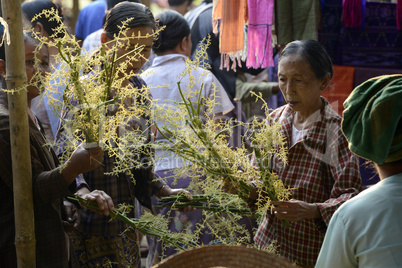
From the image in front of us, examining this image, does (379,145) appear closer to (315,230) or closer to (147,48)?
(315,230)

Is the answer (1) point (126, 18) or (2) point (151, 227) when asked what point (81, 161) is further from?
(1) point (126, 18)

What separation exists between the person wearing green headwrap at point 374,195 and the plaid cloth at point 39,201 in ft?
3.68

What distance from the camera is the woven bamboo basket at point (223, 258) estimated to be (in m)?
1.67

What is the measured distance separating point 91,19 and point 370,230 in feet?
14.6

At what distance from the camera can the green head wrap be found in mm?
1404

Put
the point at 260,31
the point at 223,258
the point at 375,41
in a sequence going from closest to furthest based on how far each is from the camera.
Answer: the point at 223,258 < the point at 260,31 < the point at 375,41

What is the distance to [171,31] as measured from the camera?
3.63 metres

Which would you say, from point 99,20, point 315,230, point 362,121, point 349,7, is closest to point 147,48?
point 315,230

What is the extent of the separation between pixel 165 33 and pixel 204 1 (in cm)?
135

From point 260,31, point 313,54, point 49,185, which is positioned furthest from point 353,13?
point 49,185

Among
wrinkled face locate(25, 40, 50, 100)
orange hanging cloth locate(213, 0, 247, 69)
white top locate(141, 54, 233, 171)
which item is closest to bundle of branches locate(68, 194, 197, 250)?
wrinkled face locate(25, 40, 50, 100)

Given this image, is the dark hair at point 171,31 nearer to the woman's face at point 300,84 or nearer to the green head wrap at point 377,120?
the woman's face at point 300,84

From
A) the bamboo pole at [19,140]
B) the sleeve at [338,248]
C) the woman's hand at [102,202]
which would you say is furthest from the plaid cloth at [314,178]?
the bamboo pole at [19,140]

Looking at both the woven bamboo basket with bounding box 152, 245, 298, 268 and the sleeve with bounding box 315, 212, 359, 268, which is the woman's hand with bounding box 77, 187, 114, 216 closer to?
the woven bamboo basket with bounding box 152, 245, 298, 268
